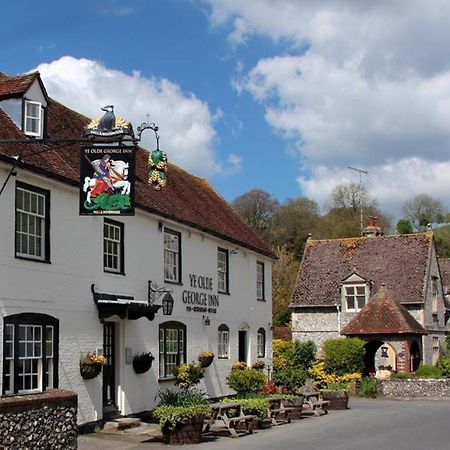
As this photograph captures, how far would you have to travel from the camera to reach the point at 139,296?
2016cm

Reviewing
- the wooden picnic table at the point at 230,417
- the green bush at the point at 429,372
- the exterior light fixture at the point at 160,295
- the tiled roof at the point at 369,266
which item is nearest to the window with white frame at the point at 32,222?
the exterior light fixture at the point at 160,295

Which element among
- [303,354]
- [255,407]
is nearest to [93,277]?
[255,407]

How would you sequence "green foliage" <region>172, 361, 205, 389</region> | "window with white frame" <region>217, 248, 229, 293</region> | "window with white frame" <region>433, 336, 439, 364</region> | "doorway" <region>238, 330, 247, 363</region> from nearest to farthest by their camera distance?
"green foliage" <region>172, 361, 205, 389</region> → "window with white frame" <region>217, 248, 229, 293</region> → "doorway" <region>238, 330, 247, 363</region> → "window with white frame" <region>433, 336, 439, 364</region>

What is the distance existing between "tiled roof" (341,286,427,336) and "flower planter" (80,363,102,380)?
759 inches

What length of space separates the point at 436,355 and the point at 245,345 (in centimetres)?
1739

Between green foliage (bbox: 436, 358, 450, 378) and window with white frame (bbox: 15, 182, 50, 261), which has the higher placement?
window with white frame (bbox: 15, 182, 50, 261)

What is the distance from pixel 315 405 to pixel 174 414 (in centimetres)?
859

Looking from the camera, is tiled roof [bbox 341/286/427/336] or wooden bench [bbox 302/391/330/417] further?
tiled roof [bbox 341/286/427/336]

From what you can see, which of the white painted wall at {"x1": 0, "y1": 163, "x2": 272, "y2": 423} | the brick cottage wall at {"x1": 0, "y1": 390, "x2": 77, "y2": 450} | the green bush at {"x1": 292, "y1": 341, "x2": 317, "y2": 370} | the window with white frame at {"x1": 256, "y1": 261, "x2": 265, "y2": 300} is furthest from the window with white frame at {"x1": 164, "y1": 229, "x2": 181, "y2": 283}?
the green bush at {"x1": 292, "y1": 341, "x2": 317, "y2": 370}

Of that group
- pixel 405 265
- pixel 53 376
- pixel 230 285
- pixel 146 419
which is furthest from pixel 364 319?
pixel 53 376

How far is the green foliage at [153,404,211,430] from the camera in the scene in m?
16.3

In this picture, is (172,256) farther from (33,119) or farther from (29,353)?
(29,353)

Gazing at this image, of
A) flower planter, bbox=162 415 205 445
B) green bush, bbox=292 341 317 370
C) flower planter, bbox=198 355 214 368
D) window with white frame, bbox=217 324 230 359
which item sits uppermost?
window with white frame, bbox=217 324 230 359

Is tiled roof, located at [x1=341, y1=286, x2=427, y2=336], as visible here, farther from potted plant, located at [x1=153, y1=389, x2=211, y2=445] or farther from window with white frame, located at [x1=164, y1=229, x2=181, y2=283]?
potted plant, located at [x1=153, y1=389, x2=211, y2=445]
